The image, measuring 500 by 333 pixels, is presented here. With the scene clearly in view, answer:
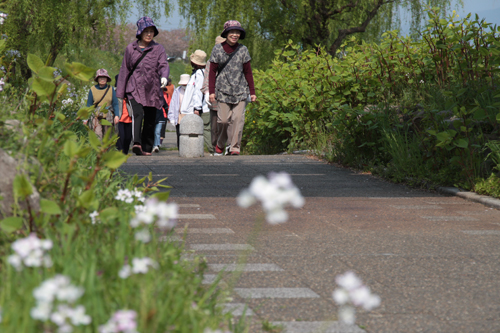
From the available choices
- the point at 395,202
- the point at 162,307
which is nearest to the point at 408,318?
the point at 162,307

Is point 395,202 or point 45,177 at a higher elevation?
point 45,177

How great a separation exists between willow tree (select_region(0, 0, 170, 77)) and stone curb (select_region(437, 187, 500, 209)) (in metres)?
6.25

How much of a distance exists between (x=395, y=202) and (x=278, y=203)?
4701 mm

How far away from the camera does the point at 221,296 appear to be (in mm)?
2869

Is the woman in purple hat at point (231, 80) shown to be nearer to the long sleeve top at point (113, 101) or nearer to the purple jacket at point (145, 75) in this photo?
the purple jacket at point (145, 75)

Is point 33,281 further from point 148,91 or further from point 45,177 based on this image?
point 148,91

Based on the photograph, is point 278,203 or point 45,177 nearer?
point 278,203

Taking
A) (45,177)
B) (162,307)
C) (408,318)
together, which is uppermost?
(45,177)

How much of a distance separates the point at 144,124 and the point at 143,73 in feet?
3.23

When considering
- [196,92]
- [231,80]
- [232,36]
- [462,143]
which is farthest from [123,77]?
[462,143]

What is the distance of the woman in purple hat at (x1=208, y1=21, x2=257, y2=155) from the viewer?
10.5 meters

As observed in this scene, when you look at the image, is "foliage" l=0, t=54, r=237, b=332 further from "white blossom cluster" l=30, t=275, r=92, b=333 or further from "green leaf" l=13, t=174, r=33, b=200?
"white blossom cluster" l=30, t=275, r=92, b=333

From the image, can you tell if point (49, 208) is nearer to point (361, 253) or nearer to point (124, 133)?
point (361, 253)

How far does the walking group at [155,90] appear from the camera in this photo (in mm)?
10086
